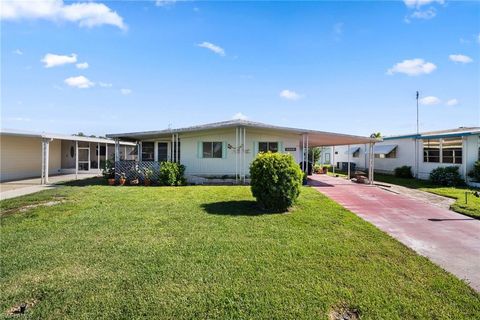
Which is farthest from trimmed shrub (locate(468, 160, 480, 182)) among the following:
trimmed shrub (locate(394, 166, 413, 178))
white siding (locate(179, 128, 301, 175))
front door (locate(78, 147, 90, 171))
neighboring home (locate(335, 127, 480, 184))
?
front door (locate(78, 147, 90, 171))

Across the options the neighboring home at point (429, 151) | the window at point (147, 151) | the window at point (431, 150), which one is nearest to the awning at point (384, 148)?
the neighboring home at point (429, 151)

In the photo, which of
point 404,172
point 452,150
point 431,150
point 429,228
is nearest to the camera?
point 429,228

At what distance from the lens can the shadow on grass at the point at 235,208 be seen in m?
7.59

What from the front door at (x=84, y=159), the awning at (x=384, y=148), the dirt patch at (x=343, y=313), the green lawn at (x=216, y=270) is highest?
the awning at (x=384, y=148)

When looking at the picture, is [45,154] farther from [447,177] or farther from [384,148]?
[384,148]

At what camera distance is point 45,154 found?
15359 mm

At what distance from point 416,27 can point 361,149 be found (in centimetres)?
1881

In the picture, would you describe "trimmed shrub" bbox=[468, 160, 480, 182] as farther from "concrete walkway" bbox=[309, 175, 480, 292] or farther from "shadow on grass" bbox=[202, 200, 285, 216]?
"shadow on grass" bbox=[202, 200, 285, 216]

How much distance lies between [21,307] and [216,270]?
93.3 inches

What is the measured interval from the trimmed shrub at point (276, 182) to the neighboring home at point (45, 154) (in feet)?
42.6

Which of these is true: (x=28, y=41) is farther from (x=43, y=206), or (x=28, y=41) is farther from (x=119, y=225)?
(x=119, y=225)

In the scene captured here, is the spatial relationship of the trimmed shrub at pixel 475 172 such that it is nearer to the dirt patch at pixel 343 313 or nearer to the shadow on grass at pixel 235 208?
the shadow on grass at pixel 235 208

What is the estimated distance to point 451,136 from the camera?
52.4 ft

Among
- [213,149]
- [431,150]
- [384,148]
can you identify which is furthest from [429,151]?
[213,149]
